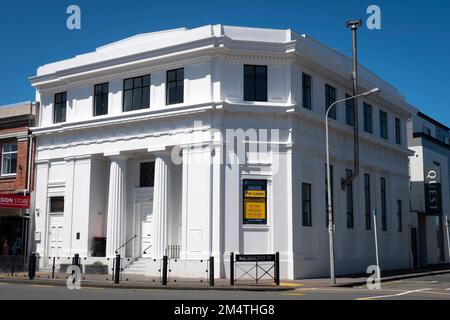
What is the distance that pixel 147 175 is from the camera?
30.7 meters

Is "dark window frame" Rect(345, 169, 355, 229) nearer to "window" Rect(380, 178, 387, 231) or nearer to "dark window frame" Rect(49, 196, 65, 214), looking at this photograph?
"window" Rect(380, 178, 387, 231)

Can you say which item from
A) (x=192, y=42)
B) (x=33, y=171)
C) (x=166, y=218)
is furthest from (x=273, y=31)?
(x=33, y=171)

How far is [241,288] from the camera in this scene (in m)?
22.0

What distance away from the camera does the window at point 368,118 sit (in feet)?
117

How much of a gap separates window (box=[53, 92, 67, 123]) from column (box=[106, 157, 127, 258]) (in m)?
4.91

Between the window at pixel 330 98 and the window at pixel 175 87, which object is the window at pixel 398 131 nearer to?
the window at pixel 330 98

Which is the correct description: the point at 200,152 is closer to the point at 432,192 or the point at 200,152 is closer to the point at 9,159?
the point at 9,159

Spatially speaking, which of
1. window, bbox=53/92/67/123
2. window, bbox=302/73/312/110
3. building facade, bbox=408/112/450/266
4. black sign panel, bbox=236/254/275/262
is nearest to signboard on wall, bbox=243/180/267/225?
black sign panel, bbox=236/254/275/262

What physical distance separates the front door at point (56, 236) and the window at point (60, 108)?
5575mm

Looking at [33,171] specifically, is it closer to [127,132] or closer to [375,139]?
[127,132]

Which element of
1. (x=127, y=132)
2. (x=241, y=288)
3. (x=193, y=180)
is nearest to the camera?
(x=241, y=288)

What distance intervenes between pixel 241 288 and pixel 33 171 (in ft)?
55.2

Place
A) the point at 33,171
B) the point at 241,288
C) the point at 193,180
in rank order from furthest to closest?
the point at 33,171 < the point at 193,180 < the point at 241,288

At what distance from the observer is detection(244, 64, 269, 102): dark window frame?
28.0 meters
